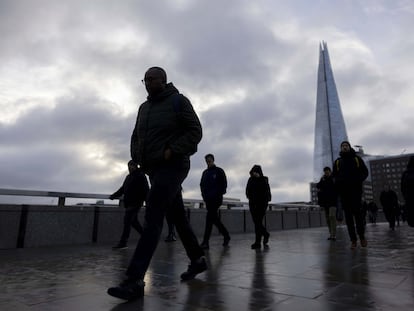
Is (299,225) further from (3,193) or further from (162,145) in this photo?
(162,145)

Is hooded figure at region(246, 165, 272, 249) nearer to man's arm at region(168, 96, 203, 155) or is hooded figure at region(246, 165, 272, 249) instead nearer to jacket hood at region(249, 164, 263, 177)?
jacket hood at region(249, 164, 263, 177)

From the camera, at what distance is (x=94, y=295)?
120 inches

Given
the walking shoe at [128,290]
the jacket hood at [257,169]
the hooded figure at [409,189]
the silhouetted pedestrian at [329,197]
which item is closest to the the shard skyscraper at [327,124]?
the silhouetted pedestrian at [329,197]

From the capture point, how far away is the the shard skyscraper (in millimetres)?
129000

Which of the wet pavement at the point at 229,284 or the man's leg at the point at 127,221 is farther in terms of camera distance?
the man's leg at the point at 127,221

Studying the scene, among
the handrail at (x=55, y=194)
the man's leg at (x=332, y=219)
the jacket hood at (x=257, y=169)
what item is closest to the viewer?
the handrail at (x=55, y=194)

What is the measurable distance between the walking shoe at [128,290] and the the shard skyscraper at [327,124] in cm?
13076

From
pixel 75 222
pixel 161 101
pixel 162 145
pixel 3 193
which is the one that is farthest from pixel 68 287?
pixel 75 222

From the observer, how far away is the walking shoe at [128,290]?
2.78m

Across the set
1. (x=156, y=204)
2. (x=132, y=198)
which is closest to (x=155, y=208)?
(x=156, y=204)

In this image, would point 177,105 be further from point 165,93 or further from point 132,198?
point 132,198

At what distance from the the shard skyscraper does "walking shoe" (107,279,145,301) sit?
130764 millimetres

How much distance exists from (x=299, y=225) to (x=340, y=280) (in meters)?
16.8

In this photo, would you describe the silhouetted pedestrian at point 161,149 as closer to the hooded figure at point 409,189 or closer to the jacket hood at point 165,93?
the jacket hood at point 165,93
